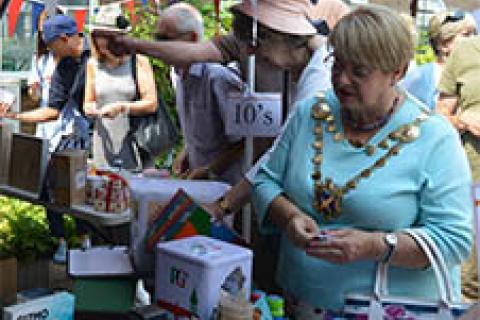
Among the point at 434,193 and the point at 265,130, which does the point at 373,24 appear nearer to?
the point at 434,193

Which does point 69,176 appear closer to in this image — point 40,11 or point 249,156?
point 249,156

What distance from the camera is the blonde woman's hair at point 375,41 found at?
5.81 feet

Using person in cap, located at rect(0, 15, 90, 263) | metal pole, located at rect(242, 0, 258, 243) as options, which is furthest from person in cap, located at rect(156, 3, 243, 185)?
person in cap, located at rect(0, 15, 90, 263)

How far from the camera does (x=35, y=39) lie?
5562 millimetres

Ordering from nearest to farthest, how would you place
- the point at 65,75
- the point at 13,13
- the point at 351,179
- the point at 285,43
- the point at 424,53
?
1. the point at 351,179
2. the point at 285,43
3. the point at 65,75
4. the point at 13,13
5. the point at 424,53

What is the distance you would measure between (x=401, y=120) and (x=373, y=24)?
251 mm

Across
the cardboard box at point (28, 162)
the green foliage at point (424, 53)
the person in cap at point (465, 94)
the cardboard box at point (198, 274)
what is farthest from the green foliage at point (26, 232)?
the green foliage at point (424, 53)

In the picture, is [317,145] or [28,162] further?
[28,162]

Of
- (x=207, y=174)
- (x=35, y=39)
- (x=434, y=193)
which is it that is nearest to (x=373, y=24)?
(x=434, y=193)

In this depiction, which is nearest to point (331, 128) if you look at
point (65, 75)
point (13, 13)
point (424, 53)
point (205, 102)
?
point (205, 102)

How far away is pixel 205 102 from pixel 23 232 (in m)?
0.85

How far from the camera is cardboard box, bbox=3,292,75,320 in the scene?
164 cm

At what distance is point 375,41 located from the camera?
69.6 inches

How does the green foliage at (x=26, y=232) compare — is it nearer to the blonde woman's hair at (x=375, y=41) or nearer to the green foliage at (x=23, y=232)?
the green foliage at (x=23, y=232)
